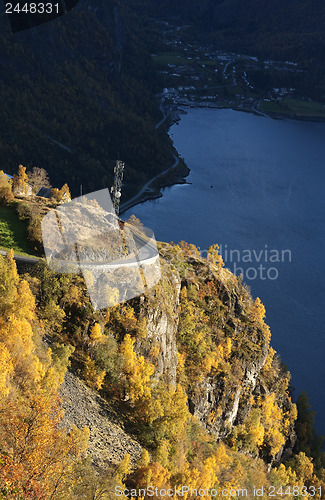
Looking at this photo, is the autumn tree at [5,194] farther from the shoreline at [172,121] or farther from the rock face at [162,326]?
the shoreline at [172,121]

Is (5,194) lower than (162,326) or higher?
higher

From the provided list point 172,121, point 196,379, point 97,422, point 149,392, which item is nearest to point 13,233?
point 149,392

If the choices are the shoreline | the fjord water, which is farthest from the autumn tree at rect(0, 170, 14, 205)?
the shoreline

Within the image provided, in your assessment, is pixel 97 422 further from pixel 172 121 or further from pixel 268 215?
pixel 172 121

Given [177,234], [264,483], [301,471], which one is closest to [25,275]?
[264,483]

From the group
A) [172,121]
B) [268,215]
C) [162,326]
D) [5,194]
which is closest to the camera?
[162,326]

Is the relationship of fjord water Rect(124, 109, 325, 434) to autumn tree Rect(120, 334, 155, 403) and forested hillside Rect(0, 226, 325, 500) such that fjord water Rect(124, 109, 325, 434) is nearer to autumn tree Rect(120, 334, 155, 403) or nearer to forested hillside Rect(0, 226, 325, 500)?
forested hillside Rect(0, 226, 325, 500)
